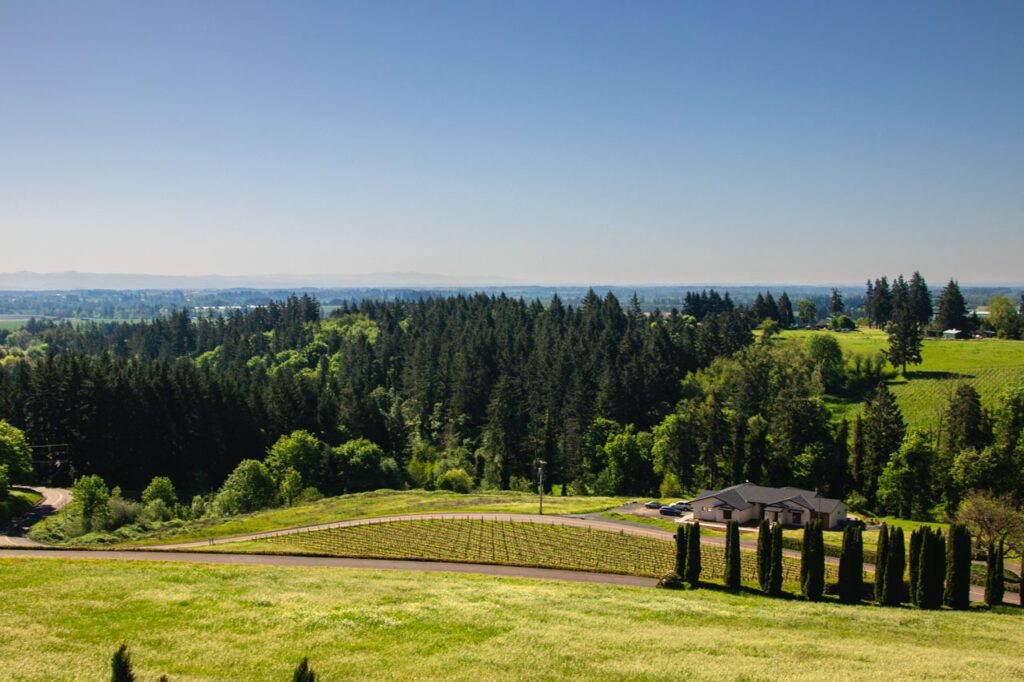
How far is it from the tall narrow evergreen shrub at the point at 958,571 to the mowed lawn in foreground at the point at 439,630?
188 cm

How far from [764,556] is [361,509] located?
45491mm

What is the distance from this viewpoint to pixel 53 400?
10325cm

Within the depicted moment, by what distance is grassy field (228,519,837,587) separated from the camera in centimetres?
5500

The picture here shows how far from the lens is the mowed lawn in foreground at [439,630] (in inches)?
1230

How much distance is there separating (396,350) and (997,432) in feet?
390

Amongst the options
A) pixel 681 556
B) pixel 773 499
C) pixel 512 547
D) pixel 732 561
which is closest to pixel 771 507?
pixel 773 499

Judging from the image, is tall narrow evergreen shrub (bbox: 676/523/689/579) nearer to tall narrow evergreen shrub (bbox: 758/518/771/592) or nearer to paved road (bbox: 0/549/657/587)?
paved road (bbox: 0/549/657/587)

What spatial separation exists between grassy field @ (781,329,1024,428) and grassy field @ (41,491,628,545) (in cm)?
5550

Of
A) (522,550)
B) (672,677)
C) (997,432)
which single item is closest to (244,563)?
(522,550)

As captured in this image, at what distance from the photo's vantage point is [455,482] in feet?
353

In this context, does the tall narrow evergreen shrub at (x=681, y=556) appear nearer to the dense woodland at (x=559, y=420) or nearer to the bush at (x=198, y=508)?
the dense woodland at (x=559, y=420)

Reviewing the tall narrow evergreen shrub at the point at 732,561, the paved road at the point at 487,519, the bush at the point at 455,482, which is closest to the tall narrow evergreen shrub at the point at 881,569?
the tall narrow evergreen shrub at the point at 732,561

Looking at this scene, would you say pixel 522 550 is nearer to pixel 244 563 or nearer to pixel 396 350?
pixel 244 563

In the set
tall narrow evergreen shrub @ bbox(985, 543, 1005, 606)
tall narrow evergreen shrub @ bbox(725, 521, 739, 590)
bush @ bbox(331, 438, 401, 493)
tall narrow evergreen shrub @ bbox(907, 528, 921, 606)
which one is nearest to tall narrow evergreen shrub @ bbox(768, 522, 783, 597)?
tall narrow evergreen shrub @ bbox(725, 521, 739, 590)
